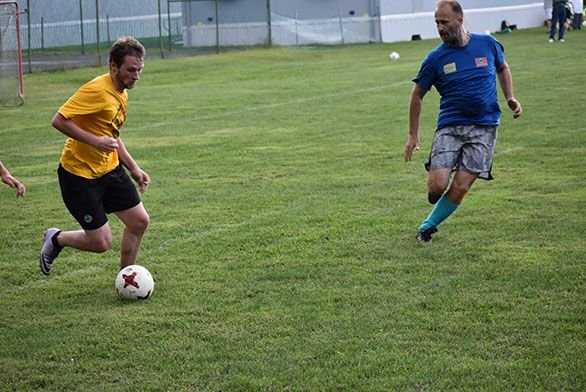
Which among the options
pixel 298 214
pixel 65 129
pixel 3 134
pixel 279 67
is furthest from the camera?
pixel 279 67

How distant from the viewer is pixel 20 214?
1052 centimetres

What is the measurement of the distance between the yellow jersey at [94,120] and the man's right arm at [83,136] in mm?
112

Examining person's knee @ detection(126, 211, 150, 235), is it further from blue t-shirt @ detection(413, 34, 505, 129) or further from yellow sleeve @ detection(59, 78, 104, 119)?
blue t-shirt @ detection(413, 34, 505, 129)

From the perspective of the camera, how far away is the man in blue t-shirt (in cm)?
861

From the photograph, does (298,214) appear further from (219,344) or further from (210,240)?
(219,344)

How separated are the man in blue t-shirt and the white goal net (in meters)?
13.8

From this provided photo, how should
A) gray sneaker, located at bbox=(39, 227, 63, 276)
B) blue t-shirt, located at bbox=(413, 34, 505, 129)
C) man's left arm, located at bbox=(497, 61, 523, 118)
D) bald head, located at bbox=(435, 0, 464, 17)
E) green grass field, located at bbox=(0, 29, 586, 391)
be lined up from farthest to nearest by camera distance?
1. man's left arm, located at bbox=(497, 61, 523, 118)
2. blue t-shirt, located at bbox=(413, 34, 505, 129)
3. bald head, located at bbox=(435, 0, 464, 17)
4. gray sneaker, located at bbox=(39, 227, 63, 276)
5. green grass field, located at bbox=(0, 29, 586, 391)

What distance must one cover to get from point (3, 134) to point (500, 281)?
11.1 meters

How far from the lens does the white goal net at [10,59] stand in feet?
68.4

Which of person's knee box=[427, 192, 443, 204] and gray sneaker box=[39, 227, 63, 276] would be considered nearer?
gray sneaker box=[39, 227, 63, 276]

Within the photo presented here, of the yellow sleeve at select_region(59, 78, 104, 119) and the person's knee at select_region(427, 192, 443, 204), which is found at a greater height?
the yellow sleeve at select_region(59, 78, 104, 119)

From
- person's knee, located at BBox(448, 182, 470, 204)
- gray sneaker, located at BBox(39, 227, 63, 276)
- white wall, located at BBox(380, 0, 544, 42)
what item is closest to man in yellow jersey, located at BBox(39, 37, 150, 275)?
gray sneaker, located at BBox(39, 227, 63, 276)

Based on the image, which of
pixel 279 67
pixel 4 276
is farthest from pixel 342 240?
pixel 279 67

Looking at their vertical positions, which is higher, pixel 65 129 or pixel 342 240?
pixel 65 129
